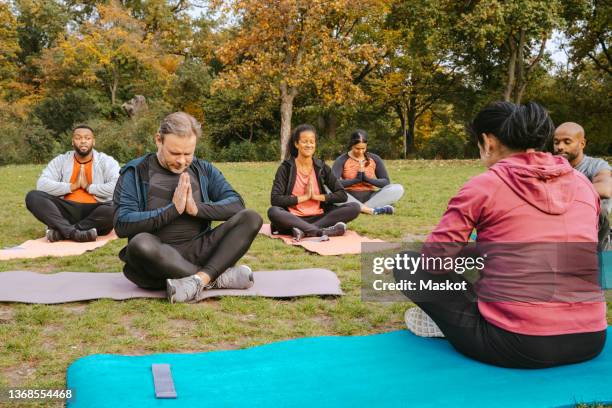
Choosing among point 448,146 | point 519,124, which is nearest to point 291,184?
point 519,124

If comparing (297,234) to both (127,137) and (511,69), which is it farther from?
(511,69)

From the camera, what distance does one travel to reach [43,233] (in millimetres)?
8008

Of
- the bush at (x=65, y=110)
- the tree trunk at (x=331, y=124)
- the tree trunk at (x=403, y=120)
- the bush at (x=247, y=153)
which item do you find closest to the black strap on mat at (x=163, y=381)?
the bush at (x=247, y=153)

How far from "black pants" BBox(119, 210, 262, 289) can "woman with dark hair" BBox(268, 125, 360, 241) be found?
2.40 metres

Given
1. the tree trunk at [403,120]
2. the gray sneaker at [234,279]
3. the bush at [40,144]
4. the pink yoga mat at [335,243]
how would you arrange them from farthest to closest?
1. the tree trunk at [403,120]
2. the bush at [40,144]
3. the pink yoga mat at [335,243]
4. the gray sneaker at [234,279]

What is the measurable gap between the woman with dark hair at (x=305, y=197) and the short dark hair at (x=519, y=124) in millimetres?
4389

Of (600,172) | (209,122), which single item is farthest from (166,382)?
(209,122)

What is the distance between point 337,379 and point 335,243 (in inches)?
158

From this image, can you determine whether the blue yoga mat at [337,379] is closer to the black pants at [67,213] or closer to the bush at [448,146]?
the black pants at [67,213]

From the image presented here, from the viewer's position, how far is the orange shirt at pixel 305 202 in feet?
25.3

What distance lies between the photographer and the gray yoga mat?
4805 millimetres

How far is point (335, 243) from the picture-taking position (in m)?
7.18

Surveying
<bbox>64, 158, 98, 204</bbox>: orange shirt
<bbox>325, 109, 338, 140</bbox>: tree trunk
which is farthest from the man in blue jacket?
<bbox>325, 109, 338, 140</bbox>: tree trunk

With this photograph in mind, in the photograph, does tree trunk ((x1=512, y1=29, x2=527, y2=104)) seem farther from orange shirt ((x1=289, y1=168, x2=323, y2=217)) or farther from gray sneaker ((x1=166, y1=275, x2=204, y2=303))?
gray sneaker ((x1=166, y1=275, x2=204, y2=303))
